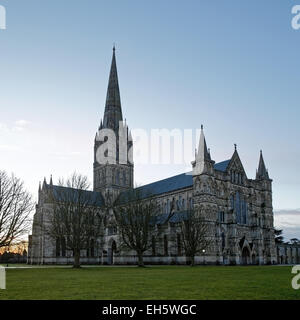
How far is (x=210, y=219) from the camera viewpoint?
6569cm

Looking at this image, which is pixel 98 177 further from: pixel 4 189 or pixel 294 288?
pixel 294 288

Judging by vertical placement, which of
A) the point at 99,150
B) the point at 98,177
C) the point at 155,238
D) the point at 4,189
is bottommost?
the point at 155,238

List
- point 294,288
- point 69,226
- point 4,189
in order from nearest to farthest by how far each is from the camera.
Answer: point 294,288, point 4,189, point 69,226

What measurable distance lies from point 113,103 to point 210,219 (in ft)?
149

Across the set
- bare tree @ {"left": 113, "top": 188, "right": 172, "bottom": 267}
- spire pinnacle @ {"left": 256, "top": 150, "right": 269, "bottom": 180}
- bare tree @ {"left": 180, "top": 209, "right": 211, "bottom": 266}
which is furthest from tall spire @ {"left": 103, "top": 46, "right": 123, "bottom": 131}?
bare tree @ {"left": 180, "top": 209, "right": 211, "bottom": 266}

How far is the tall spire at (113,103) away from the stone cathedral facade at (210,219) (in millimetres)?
19421

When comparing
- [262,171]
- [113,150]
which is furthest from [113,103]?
[262,171]

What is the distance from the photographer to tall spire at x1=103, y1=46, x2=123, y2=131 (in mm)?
97500

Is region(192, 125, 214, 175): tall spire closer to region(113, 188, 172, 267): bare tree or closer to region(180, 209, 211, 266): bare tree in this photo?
Answer: region(180, 209, 211, 266): bare tree
